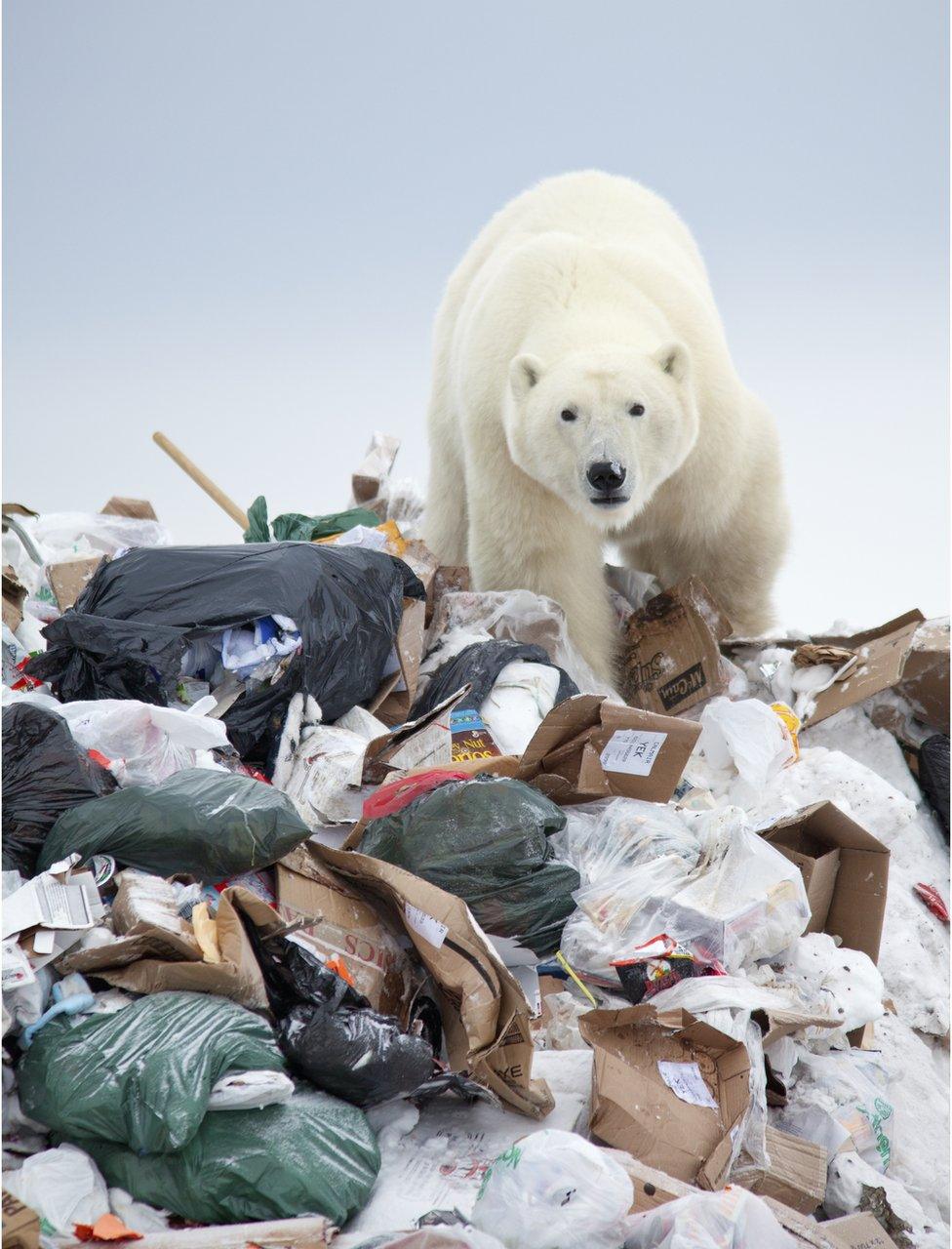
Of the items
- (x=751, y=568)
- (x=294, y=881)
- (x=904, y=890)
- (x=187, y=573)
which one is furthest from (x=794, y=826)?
(x=751, y=568)

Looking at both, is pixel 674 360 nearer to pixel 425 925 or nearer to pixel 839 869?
pixel 839 869

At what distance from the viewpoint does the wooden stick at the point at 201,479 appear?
17.1 ft

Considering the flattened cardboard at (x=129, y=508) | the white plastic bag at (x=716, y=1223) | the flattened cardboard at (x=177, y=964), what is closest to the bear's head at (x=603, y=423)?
the flattened cardboard at (x=129, y=508)

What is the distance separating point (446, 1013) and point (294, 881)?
0.38 metres

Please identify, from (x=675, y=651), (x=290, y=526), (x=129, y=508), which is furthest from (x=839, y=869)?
(x=129, y=508)

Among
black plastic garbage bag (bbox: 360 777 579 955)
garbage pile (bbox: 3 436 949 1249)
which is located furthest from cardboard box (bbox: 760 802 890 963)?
black plastic garbage bag (bbox: 360 777 579 955)

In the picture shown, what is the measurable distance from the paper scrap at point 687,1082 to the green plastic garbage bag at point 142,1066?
26.3 inches

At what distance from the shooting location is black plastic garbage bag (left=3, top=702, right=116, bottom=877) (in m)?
2.27

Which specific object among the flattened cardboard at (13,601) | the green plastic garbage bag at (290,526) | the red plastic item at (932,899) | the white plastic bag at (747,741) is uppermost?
the flattened cardboard at (13,601)

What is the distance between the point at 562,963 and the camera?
2.38 metres

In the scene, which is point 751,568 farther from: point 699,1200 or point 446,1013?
point 699,1200

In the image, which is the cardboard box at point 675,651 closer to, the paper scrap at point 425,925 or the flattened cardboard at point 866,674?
the flattened cardboard at point 866,674

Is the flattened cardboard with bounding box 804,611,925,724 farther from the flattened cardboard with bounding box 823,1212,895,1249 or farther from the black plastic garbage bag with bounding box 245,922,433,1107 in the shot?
the black plastic garbage bag with bounding box 245,922,433,1107

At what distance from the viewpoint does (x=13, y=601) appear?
361 centimetres
